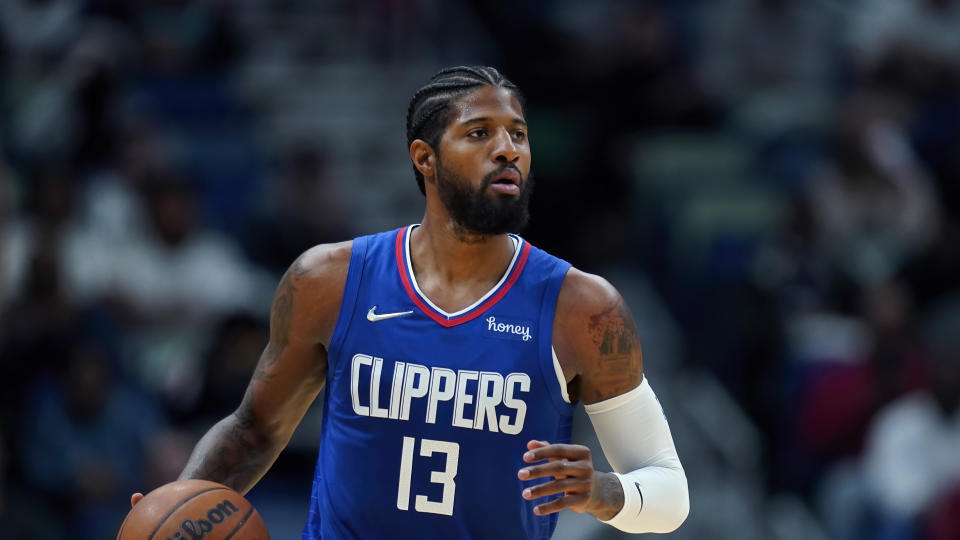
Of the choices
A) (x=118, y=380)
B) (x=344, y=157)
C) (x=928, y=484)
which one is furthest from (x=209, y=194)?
(x=928, y=484)

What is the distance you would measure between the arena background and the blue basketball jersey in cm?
393

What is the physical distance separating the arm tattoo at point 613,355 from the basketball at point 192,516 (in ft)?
3.79

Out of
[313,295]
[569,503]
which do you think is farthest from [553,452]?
[313,295]

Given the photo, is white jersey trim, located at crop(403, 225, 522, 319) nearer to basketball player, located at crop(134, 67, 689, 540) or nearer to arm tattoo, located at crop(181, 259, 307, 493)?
basketball player, located at crop(134, 67, 689, 540)

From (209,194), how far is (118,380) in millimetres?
2499

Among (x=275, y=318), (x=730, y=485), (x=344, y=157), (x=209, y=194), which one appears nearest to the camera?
(x=275, y=318)

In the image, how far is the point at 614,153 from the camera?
10.9 meters

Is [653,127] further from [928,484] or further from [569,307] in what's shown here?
[569,307]

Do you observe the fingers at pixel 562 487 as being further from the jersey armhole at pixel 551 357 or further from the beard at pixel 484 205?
the beard at pixel 484 205

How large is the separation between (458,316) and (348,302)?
37 centimetres

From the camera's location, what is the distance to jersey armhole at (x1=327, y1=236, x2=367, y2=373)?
4.49 meters

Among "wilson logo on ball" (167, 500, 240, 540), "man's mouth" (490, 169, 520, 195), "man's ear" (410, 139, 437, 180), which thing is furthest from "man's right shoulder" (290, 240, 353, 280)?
"wilson logo on ball" (167, 500, 240, 540)

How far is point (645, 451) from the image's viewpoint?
447 centimetres

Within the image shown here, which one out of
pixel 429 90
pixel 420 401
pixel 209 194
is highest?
pixel 209 194
